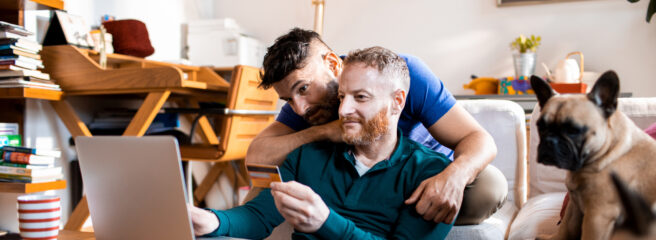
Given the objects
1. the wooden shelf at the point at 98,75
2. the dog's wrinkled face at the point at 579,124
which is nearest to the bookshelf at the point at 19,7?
the wooden shelf at the point at 98,75

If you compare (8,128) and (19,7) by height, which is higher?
(19,7)

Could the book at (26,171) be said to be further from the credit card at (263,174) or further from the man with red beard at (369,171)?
the credit card at (263,174)

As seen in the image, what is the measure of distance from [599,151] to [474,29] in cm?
310

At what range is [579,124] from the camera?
2.53ft

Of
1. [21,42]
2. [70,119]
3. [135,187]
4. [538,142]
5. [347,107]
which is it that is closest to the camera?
[135,187]

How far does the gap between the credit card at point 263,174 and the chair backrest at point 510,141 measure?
108cm

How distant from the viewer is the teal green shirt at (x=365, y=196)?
1.13 metres

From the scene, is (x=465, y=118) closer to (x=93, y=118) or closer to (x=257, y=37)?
(x=93, y=118)

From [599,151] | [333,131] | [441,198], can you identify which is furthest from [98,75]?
[599,151]

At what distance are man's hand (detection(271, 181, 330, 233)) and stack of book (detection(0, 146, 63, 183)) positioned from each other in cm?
148

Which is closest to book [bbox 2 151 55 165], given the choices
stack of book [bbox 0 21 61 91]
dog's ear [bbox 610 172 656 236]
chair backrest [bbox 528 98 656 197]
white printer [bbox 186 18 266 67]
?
stack of book [bbox 0 21 61 91]

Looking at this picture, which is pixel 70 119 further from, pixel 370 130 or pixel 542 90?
pixel 542 90

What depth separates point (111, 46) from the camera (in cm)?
290

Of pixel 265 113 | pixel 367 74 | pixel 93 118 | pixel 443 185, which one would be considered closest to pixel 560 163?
pixel 443 185
